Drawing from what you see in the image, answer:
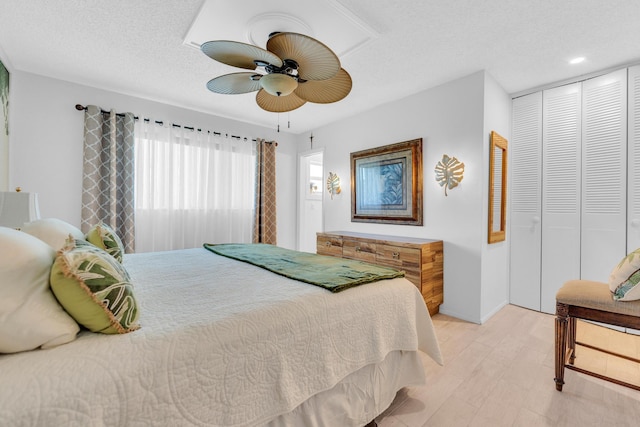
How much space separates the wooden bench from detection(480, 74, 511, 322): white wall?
40.8 inches

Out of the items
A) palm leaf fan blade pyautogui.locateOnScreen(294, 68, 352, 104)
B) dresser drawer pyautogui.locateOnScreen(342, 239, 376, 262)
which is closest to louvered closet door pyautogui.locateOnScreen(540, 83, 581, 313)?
dresser drawer pyautogui.locateOnScreen(342, 239, 376, 262)

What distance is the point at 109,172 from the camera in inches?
127

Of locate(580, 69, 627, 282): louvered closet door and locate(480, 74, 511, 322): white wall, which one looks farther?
locate(480, 74, 511, 322): white wall

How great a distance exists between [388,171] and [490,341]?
2.09m

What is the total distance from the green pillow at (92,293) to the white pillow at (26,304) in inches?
1.3

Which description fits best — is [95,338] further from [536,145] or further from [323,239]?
[536,145]

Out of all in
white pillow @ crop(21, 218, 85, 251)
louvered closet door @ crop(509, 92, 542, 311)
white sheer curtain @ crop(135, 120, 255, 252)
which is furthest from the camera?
white sheer curtain @ crop(135, 120, 255, 252)

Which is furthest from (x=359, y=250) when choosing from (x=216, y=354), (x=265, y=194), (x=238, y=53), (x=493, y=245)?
(x=216, y=354)

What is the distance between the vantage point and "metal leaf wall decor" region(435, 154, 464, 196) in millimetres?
2953

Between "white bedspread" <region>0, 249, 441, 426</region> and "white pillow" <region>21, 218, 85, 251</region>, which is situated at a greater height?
"white pillow" <region>21, 218, 85, 251</region>

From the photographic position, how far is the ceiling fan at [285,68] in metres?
1.56

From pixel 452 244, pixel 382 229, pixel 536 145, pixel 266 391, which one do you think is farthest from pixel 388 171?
pixel 266 391

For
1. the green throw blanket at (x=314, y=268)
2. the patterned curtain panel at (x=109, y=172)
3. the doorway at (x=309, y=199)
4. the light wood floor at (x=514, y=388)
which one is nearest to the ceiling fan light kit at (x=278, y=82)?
the green throw blanket at (x=314, y=268)

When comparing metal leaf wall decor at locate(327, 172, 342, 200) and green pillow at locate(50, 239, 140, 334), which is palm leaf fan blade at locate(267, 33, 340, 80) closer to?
green pillow at locate(50, 239, 140, 334)
